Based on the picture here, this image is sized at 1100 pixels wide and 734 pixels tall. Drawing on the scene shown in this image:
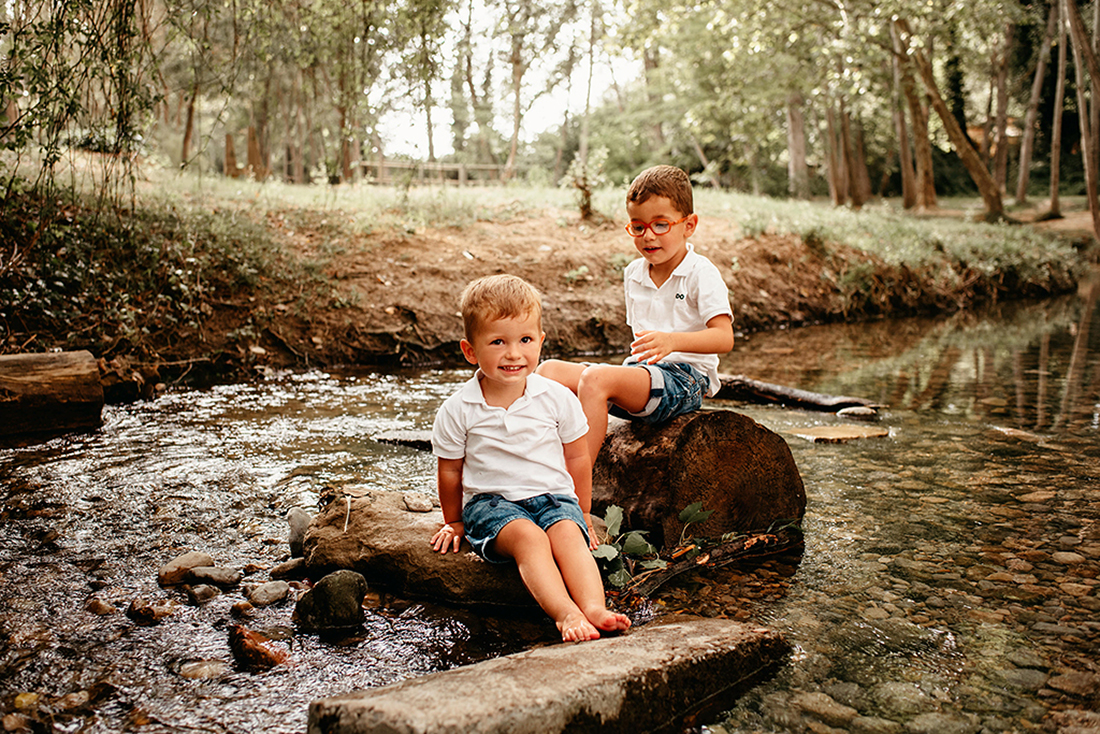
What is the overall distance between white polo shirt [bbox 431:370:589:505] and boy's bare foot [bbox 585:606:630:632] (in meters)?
0.53

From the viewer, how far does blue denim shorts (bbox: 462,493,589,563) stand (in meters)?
2.82

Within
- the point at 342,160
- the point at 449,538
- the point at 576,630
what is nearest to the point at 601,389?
the point at 449,538

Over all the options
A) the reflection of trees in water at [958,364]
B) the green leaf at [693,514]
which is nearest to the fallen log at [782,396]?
the reflection of trees in water at [958,364]

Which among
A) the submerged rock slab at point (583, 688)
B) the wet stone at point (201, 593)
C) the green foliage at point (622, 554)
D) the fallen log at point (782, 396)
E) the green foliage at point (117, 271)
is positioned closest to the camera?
the submerged rock slab at point (583, 688)

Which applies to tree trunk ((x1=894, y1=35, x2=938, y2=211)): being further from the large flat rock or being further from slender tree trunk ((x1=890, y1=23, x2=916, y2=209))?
the large flat rock

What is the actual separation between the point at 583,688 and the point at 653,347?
5.43 ft

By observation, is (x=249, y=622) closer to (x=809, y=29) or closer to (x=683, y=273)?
(x=683, y=273)

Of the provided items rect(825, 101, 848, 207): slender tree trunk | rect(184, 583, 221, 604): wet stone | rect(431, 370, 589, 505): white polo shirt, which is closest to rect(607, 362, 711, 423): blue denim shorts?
rect(431, 370, 589, 505): white polo shirt

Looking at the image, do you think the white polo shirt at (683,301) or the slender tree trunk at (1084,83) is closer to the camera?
the white polo shirt at (683,301)

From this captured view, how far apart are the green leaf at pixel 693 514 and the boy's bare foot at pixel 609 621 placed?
0.97 metres

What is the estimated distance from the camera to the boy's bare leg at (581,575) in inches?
99.3

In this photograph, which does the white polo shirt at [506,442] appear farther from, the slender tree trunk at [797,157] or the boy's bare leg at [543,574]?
the slender tree trunk at [797,157]

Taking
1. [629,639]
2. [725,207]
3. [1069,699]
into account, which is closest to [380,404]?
[629,639]

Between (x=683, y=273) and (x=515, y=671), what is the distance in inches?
83.0
